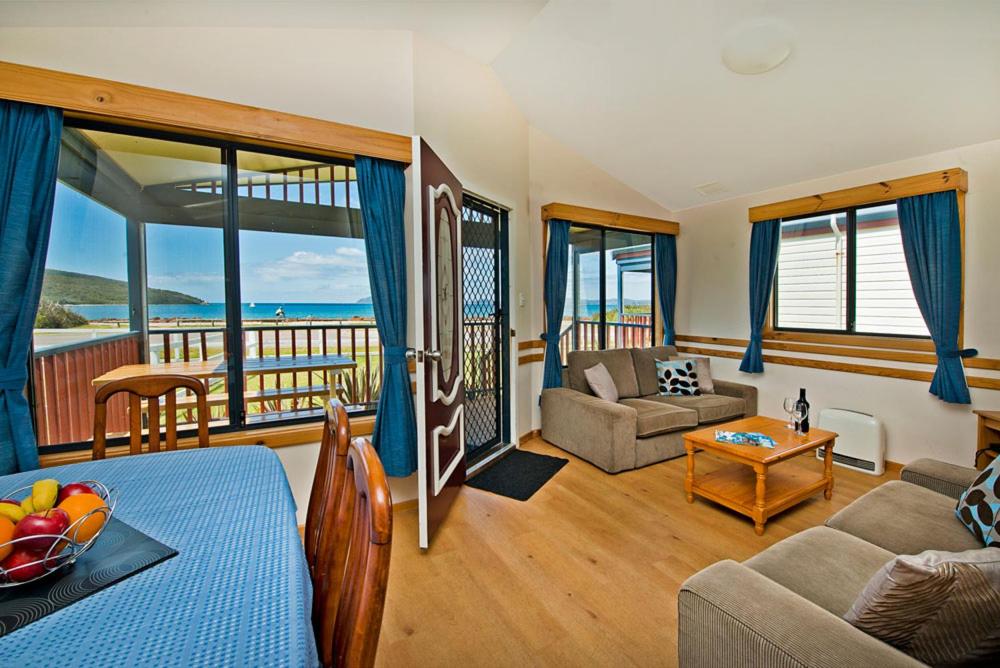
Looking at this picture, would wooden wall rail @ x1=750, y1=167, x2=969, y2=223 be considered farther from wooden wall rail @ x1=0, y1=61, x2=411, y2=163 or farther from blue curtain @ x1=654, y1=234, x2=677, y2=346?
wooden wall rail @ x1=0, y1=61, x2=411, y2=163

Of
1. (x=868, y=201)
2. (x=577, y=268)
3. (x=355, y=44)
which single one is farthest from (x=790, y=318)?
(x=355, y=44)

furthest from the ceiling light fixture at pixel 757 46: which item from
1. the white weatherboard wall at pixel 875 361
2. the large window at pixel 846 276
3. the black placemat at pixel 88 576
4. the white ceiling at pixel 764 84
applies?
the black placemat at pixel 88 576

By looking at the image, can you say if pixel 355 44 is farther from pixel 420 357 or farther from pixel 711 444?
pixel 711 444

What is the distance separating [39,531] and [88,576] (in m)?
0.13

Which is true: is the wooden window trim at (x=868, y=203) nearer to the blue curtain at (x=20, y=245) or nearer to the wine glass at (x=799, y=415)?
the wine glass at (x=799, y=415)

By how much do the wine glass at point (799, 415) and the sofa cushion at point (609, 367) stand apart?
141cm

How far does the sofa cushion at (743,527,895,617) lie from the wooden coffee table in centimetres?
88

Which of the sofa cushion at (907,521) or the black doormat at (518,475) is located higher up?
the sofa cushion at (907,521)

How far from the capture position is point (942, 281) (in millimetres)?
3043

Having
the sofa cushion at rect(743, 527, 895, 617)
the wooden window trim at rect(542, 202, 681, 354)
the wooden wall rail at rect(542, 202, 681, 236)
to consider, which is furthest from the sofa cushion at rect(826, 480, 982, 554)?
the wooden wall rail at rect(542, 202, 681, 236)

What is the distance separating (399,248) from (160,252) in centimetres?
116

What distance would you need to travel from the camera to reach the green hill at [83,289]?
1.98 meters

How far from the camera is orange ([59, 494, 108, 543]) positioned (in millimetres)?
897

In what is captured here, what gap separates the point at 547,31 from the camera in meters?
2.74
